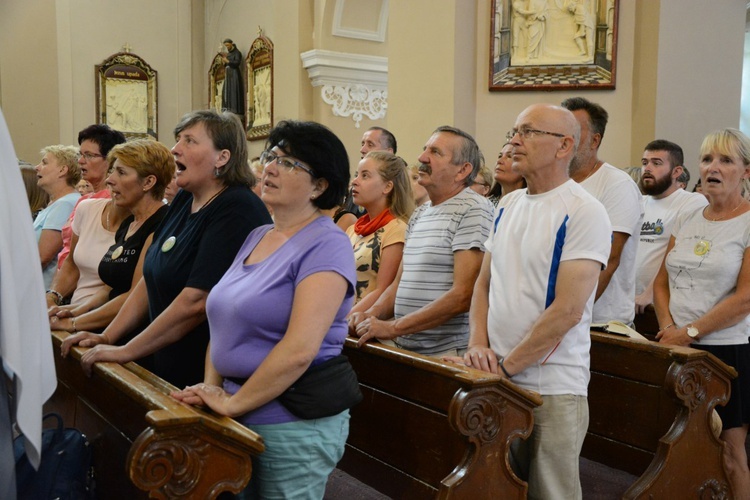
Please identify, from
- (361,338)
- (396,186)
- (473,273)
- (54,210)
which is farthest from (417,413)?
(54,210)

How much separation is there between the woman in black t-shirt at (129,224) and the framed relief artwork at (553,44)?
350 cm

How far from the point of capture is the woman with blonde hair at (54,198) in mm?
4457

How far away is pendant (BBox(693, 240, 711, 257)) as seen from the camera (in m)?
3.33

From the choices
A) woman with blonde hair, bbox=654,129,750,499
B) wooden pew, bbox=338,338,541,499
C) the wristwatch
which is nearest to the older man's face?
woman with blonde hair, bbox=654,129,750,499

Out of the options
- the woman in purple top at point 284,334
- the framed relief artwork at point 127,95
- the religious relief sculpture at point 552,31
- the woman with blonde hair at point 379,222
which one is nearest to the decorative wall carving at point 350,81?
the framed relief artwork at point 127,95

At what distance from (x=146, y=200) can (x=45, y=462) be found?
1.33 m

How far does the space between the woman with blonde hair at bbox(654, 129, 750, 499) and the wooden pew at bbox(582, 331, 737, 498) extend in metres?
0.39

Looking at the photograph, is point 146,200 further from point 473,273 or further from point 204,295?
point 473,273

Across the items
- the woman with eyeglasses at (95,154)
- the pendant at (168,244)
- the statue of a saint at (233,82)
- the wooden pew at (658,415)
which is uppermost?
the statue of a saint at (233,82)

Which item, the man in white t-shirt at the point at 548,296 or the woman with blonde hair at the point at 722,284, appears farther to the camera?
the woman with blonde hair at the point at 722,284

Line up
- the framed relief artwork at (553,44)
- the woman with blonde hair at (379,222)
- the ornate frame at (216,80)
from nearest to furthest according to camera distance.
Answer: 1. the woman with blonde hair at (379,222)
2. the framed relief artwork at (553,44)
3. the ornate frame at (216,80)

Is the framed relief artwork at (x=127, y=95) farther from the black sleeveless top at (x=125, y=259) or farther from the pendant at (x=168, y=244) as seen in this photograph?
the pendant at (x=168, y=244)

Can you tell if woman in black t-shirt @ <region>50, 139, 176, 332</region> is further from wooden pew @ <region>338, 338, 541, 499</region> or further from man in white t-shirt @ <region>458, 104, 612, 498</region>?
man in white t-shirt @ <region>458, 104, 612, 498</region>

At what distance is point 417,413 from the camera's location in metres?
2.56
